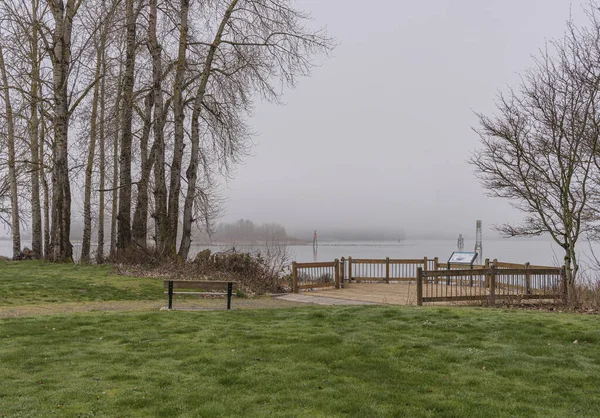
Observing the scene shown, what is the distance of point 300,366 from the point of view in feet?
20.6

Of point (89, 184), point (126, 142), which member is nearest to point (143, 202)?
point (126, 142)

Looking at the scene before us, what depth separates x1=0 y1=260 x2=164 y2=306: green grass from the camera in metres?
12.0

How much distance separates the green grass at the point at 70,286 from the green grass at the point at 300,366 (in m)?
3.25

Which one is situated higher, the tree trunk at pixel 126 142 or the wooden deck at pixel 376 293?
the tree trunk at pixel 126 142

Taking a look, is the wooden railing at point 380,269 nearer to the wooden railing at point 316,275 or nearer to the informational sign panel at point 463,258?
the informational sign panel at point 463,258

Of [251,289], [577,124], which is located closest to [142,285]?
[251,289]

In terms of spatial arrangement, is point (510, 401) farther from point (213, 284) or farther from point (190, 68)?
point (190, 68)

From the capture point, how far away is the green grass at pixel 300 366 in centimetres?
492

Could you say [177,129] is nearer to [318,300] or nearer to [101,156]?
[101,156]

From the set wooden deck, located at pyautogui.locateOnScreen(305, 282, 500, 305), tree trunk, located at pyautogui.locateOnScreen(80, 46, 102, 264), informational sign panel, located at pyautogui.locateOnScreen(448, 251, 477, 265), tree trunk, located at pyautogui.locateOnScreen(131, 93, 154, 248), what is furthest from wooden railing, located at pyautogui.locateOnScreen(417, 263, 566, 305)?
tree trunk, located at pyautogui.locateOnScreen(80, 46, 102, 264)

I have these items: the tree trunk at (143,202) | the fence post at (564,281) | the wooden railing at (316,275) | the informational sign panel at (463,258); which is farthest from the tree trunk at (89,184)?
the fence post at (564,281)

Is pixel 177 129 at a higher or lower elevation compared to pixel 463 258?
higher

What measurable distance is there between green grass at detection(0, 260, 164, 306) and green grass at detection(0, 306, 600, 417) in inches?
128

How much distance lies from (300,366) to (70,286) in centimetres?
954
